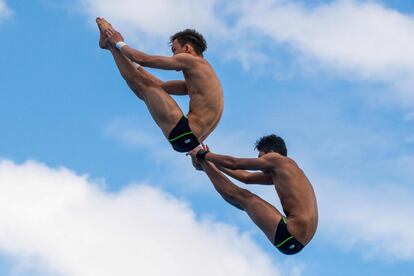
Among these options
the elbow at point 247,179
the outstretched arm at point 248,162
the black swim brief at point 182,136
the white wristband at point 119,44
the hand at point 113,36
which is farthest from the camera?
the elbow at point 247,179

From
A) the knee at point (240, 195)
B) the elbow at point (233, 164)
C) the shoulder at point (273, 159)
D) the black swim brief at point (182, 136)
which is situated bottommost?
the knee at point (240, 195)

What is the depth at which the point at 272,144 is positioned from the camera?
15469mm

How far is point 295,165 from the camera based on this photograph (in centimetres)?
→ 1522

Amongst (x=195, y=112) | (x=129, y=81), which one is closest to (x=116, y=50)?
(x=129, y=81)

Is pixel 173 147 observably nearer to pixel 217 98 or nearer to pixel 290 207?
pixel 217 98

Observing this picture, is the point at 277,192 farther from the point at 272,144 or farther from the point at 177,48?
the point at 177,48

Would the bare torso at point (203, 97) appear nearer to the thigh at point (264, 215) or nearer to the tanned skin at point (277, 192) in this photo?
the tanned skin at point (277, 192)

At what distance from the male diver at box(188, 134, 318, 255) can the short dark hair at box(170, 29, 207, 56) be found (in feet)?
5.57

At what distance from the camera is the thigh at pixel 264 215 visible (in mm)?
15211

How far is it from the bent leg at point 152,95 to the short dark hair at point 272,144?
4.85ft

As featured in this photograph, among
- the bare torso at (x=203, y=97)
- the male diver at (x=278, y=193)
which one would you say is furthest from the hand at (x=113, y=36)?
the male diver at (x=278, y=193)

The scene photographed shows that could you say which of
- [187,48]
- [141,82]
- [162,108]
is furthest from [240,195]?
[187,48]

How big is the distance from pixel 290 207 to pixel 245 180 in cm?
127

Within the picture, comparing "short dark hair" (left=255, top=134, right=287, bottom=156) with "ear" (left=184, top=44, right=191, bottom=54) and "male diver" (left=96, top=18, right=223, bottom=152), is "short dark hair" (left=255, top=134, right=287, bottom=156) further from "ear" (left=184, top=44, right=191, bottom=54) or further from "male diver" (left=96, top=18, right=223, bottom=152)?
"ear" (left=184, top=44, right=191, bottom=54)
